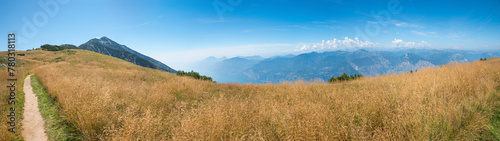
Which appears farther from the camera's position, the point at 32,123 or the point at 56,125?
the point at 32,123

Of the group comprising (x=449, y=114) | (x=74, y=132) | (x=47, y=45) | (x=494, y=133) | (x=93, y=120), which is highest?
(x=47, y=45)

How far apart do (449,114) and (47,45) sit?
109540mm

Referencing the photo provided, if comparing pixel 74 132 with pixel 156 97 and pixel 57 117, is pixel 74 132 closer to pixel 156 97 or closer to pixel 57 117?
pixel 57 117

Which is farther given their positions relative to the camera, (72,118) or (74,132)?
(72,118)

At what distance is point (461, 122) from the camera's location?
3754 millimetres

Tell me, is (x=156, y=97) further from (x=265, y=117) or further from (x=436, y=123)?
(x=436, y=123)

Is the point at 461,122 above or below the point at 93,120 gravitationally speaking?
above

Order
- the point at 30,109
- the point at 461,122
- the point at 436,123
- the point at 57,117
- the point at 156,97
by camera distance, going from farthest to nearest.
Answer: the point at 156,97 → the point at 30,109 → the point at 57,117 → the point at 461,122 → the point at 436,123

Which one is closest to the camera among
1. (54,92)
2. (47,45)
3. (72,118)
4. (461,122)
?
(461,122)

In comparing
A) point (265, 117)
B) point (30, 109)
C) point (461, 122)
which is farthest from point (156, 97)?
point (461, 122)

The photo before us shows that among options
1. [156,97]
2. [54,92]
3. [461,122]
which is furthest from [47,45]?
[461,122]

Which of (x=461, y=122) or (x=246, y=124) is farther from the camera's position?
(x=246, y=124)

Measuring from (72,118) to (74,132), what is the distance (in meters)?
0.71

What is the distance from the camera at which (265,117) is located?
4527mm
